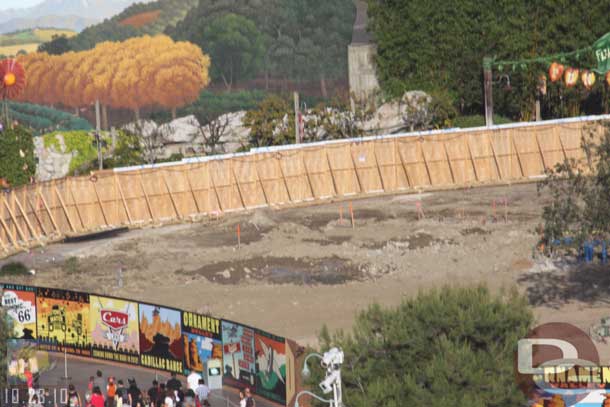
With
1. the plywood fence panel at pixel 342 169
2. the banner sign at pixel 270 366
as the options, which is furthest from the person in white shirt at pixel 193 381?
the plywood fence panel at pixel 342 169

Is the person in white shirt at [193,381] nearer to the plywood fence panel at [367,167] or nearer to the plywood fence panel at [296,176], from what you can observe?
the plywood fence panel at [296,176]

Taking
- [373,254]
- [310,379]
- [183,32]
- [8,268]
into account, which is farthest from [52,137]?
[310,379]

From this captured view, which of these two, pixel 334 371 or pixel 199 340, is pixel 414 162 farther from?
pixel 334 371

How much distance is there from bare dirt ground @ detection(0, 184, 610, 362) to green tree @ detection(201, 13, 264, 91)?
66.1ft

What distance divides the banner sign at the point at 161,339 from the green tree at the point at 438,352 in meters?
7.25

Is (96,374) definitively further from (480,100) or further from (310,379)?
(480,100)

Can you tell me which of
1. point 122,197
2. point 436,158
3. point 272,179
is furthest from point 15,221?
point 436,158

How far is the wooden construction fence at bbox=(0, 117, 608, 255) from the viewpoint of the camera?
64500mm

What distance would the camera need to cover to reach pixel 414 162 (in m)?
73.6

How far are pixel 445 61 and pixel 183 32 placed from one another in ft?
56.5

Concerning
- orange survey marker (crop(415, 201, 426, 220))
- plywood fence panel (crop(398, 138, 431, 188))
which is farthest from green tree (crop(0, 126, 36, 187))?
orange survey marker (crop(415, 201, 426, 220))

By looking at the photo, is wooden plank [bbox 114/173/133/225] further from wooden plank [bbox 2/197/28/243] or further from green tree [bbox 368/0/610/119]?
Answer: green tree [bbox 368/0/610/119]

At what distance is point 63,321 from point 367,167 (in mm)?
32764

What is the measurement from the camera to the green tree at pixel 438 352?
30719 millimetres
